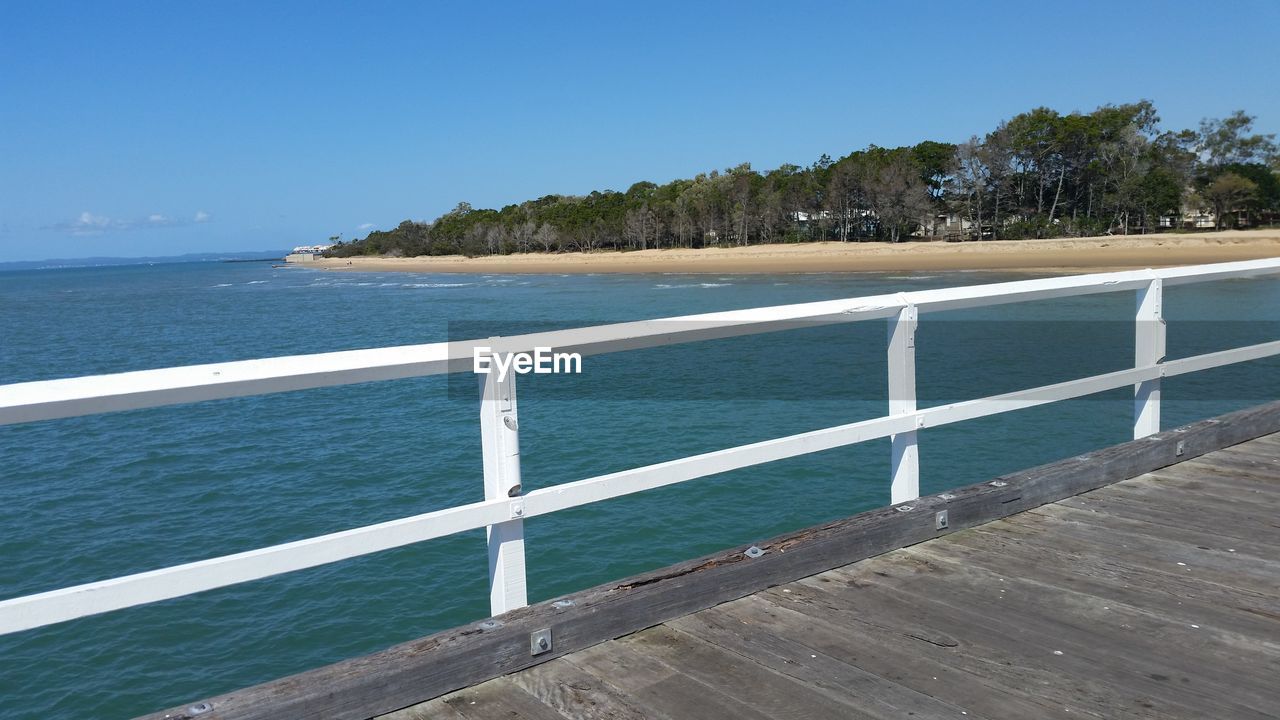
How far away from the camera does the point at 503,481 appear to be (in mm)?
2609

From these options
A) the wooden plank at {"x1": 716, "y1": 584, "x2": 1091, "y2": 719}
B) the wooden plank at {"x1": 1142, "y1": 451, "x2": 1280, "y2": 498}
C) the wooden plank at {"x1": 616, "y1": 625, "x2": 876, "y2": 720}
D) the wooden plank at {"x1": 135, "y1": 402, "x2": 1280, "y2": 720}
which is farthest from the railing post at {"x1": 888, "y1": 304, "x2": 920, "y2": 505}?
the wooden plank at {"x1": 1142, "y1": 451, "x2": 1280, "y2": 498}

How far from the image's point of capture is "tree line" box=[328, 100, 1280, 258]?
69.0 metres

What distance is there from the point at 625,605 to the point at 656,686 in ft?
1.14

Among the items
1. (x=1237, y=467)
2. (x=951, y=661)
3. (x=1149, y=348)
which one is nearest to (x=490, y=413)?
(x=951, y=661)

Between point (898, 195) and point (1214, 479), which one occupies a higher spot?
point (898, 195)

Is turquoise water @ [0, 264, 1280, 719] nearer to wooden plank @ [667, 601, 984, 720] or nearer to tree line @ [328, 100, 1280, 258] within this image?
wooden plank @ [667, 601, 984, 720]

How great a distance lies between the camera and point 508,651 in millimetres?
2547

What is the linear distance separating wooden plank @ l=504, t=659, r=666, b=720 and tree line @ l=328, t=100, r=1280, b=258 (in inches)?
2896

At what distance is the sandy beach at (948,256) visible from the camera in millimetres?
49156

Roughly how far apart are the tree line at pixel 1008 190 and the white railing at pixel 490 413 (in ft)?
236

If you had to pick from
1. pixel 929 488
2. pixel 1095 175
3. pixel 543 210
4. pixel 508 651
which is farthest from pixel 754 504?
pixel 543 210

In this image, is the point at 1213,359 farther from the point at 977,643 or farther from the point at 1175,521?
the point at 977,643

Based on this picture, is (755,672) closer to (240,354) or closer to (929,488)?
(929,488)

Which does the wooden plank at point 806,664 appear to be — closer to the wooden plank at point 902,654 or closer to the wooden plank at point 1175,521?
the wooden plank at point 902,654
